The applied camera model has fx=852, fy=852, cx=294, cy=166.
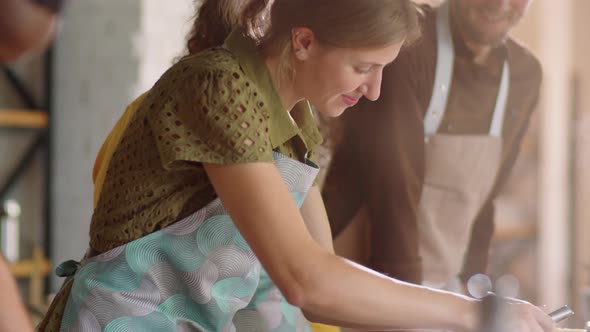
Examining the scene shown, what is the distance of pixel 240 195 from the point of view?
744 millimetres

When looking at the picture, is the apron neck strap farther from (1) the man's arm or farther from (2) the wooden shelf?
(2) the wooden shelf

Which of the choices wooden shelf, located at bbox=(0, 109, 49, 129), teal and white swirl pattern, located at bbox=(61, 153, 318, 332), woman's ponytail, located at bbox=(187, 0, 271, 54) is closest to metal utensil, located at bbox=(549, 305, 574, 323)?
teal and white swirl pattern, located at bbox=(61, 153, 318, 332)

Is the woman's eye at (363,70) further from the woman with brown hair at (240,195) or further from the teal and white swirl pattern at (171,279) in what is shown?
the teal and white swirl pattern at (171,279)

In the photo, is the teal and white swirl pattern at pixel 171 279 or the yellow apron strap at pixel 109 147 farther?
A: the yellow apron strap at pixel 109 147

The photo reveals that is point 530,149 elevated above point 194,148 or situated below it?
below

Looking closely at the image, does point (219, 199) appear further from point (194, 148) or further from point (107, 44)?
point (107, 44)

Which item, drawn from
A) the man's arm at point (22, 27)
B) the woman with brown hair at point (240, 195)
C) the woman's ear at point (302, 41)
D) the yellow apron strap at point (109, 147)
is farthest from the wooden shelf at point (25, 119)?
the man's arm at point (22, 27)

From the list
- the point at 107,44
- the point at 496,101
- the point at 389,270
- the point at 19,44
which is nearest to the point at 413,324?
the point at 19,44

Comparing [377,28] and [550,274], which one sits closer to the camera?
[377,28]

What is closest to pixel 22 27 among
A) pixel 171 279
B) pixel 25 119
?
pixel 171 279

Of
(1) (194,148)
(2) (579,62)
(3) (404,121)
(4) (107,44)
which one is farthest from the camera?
(2) (579,62)

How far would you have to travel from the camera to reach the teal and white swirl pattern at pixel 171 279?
0.83 m

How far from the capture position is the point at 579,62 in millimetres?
3797

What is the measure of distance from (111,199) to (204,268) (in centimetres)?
12
